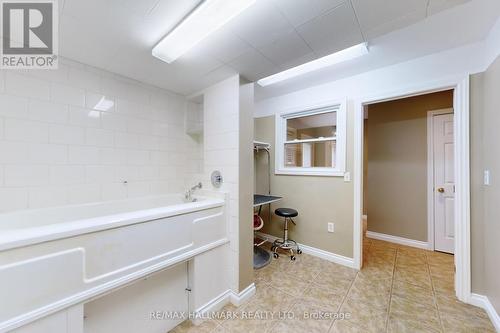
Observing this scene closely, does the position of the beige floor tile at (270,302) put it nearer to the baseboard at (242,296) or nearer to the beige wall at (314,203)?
the baseboard at (242,296)

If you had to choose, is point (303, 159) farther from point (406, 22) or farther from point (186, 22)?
point (186, 22)

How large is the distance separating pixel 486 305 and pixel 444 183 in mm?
1738

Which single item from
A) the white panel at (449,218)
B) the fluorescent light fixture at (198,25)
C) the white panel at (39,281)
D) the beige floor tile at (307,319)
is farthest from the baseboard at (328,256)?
the fluorescent light fixture at (198,25)

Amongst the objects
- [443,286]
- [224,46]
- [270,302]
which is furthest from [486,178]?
[224,46]

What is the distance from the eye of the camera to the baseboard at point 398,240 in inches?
118

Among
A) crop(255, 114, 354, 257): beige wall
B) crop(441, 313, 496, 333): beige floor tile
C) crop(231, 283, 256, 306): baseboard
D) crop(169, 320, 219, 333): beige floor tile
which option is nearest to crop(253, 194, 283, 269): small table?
crop(255, 114, 354, 257): beige wall

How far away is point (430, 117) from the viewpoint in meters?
2.97

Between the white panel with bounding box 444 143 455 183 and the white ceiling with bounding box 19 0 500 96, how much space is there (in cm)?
170

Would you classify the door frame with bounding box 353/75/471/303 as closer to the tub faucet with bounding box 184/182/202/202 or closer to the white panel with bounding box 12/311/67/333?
the tub faucet with bounding box 184/182/202/202

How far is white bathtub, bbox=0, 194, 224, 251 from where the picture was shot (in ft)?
3.05

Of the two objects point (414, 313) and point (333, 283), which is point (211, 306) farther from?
point (414, 313)

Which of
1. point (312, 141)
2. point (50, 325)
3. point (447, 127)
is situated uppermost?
point (447, 127)

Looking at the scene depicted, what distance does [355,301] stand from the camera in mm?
1838

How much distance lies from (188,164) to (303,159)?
1.77 metres
